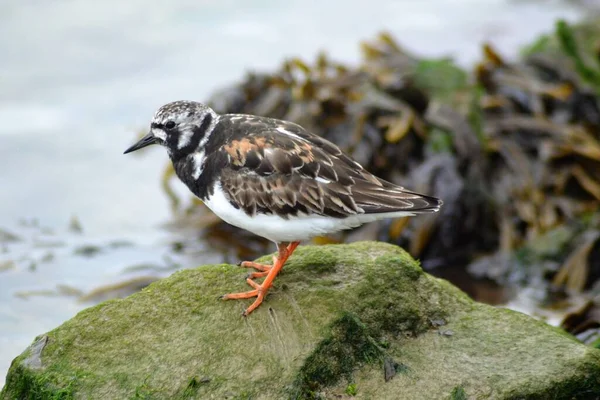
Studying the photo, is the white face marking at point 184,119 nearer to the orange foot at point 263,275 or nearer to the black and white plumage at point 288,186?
the black and white plumage at point 288,186

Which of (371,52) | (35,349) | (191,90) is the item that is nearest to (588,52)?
(371,52)

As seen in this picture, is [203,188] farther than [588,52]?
No

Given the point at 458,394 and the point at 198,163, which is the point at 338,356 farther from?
the point at 198,163

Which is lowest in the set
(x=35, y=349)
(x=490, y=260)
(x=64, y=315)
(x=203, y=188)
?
(x=64, y=315)

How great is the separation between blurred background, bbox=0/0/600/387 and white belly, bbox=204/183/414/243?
194cm

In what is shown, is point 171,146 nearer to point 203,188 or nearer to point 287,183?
point 203,188

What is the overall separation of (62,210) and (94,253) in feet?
3.40

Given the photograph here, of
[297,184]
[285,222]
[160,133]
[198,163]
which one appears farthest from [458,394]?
[160,133]

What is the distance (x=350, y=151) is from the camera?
7543 millimetres

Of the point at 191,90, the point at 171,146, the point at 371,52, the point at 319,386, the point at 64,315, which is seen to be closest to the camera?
the point at 319,386

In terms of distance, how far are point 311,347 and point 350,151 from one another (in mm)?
3551

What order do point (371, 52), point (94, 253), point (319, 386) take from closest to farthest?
1. point (319, 386)
2. point (94, 253)
3. point (371, 52)

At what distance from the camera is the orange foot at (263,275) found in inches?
177

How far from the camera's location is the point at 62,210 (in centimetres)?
875
